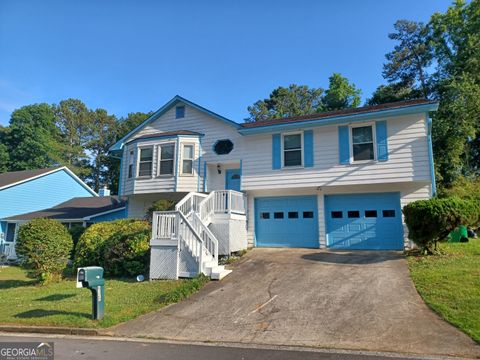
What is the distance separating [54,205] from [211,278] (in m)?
21.3

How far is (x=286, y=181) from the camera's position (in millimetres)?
13820

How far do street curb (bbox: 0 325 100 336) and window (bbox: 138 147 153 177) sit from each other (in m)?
9.95

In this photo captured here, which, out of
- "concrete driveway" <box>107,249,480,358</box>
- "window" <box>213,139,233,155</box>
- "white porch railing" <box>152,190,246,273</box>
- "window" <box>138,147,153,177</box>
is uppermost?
"window" <box>213,139,233,155</box>

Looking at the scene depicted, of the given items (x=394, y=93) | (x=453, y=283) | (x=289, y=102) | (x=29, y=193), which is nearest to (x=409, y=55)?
(x=394, y=93)

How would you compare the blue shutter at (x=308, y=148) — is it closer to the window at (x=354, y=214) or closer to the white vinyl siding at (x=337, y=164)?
the white vinyl siding at (x=337, y=164)

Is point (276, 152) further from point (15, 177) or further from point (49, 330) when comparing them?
point (15, 177)

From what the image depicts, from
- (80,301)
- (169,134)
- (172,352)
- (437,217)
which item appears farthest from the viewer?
(169,134)

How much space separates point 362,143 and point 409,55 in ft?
65.8

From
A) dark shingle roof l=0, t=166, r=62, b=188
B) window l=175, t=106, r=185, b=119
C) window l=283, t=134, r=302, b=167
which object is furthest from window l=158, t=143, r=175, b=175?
dark shingle roof l=0, t=166, r=62, b=188

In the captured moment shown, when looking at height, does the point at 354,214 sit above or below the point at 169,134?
below

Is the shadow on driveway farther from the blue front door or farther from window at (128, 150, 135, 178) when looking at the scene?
window at (128, 150, 135, 178)

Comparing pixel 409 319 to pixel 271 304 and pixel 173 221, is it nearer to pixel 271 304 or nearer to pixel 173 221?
pixel 271 304

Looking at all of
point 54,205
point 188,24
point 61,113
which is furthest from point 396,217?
point 61,113

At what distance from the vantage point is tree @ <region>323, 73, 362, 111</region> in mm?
31281
